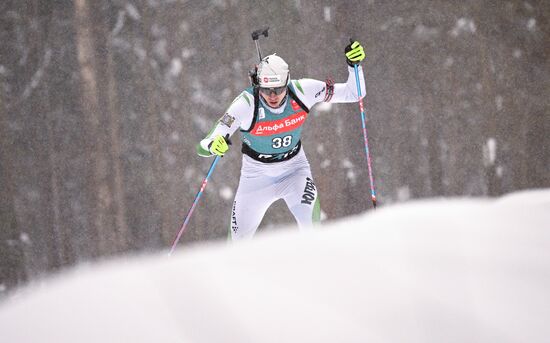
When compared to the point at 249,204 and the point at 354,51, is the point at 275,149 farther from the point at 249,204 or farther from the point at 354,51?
the point at 354,51

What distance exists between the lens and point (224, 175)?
448 cm

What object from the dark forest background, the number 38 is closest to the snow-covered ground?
the number 38

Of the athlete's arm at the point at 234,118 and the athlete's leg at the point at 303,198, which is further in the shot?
the athlete's leg at the point at 303,198

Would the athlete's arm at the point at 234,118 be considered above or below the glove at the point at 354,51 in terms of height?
below

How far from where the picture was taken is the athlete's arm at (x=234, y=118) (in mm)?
2785

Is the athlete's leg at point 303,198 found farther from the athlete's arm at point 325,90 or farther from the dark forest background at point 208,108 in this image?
the dark forest background at point 208,108

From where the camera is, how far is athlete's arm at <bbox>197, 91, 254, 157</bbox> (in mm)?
2785

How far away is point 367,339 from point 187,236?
12.7ft

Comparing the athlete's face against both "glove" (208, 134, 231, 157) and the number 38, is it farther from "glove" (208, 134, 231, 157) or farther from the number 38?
"glove" (208, 134, 231, 157)

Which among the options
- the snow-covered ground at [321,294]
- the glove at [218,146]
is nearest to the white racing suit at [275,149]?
the glove at [218,146]

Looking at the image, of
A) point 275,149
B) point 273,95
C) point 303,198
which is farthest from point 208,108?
point 303,198

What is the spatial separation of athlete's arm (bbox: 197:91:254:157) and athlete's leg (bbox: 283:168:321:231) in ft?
1.74

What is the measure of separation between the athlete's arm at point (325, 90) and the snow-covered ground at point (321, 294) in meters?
1.90

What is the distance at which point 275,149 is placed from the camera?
2.98 m
